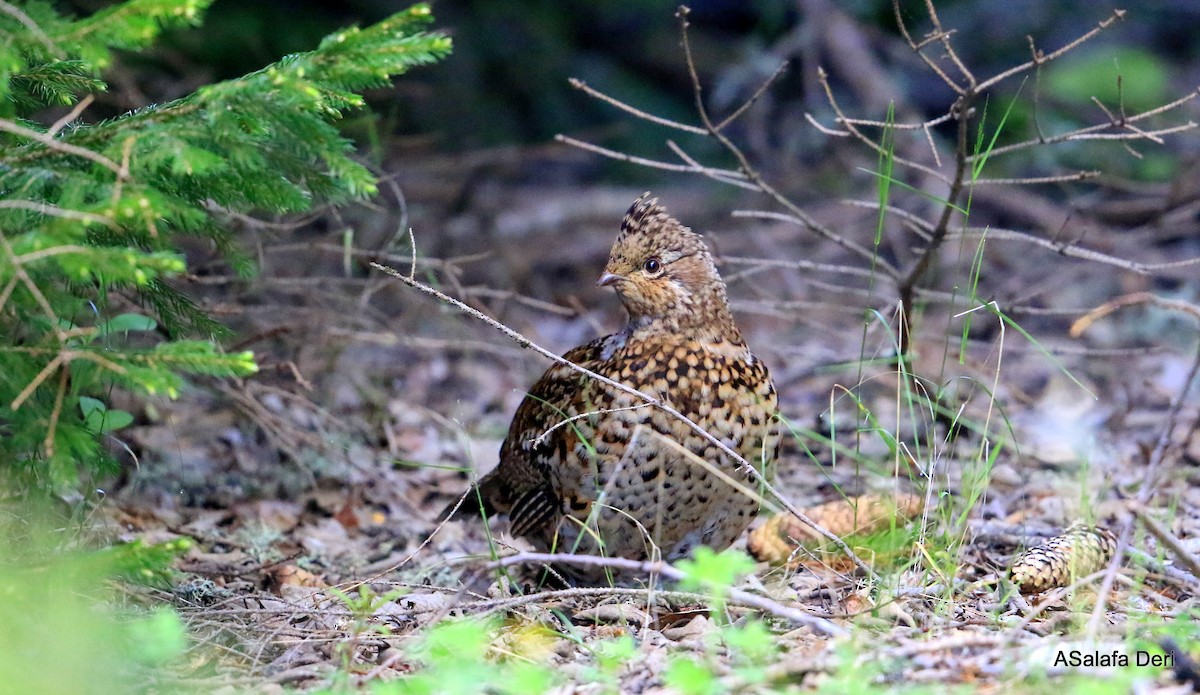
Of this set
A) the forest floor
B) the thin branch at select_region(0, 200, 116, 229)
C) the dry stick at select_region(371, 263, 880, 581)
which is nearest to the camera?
the thin branch at select_region(0, 200, 116, 229)

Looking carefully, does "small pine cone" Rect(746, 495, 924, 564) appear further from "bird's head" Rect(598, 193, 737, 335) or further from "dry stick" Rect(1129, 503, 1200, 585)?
"dry stick" Rect(1129, 503, 1200, 585)

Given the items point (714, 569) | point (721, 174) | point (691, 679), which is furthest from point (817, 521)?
point (691, 679)

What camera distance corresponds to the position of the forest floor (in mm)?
2883

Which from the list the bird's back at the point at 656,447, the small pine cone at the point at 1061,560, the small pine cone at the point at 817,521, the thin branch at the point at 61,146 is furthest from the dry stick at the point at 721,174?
the thin branch at the point at 61,146

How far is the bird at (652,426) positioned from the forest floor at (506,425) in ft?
0.69

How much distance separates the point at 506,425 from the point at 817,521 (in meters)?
2.28

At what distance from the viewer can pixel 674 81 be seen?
8273 mm

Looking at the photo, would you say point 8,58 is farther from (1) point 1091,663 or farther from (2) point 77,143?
(1) point 1091,663

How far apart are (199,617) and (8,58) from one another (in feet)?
5.03

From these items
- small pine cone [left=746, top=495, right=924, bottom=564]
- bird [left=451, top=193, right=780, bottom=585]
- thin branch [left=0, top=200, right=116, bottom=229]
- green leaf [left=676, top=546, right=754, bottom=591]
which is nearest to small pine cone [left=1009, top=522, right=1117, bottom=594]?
small pine cone [left=746, top=495, right=924, bottom=564]

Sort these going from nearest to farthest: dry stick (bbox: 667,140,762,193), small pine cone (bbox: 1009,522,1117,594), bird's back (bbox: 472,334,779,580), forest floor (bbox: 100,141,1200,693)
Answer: forest floor (bbox: 100,141,1200,693) < small pine cone (bbox: 1009,522,1117,594) < bird's back (bbox: 472,334,779,580) < dry stick (bbox: 667,140,762,193)

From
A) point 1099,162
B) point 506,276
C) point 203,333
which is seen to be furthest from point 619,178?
point 203,333

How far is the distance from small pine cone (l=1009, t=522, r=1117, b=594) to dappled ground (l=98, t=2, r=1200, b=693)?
0.07 metres

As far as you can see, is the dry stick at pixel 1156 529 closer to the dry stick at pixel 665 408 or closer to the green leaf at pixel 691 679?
the dry stick at pixel 665 408
